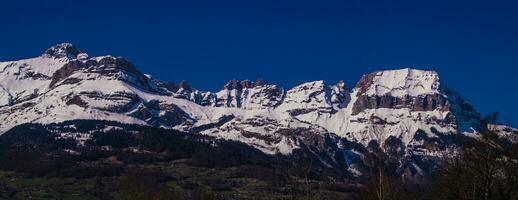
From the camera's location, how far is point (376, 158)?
5772cm

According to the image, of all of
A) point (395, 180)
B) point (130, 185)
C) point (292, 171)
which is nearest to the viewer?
point (292, 171)

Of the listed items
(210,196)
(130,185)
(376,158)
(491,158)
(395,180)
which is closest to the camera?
(491,158)

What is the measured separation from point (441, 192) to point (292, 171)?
11.6 meters

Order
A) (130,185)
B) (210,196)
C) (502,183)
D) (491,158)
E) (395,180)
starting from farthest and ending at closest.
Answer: (210,196) → (130,185) → (395,180) → (502,183) → (491,158)

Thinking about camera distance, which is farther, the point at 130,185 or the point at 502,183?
the point at 130,185

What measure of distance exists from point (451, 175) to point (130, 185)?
178ft

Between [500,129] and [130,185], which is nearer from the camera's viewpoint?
[500,129]

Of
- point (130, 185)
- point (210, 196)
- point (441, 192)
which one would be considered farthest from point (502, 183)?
point (210, 196)

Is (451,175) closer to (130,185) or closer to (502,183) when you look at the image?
(502,183)

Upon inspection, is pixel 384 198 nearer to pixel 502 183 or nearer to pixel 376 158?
pixel 376 158

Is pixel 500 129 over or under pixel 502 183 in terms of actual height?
over

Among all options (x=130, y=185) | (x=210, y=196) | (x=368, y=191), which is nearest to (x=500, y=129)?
(x=368, y=191)

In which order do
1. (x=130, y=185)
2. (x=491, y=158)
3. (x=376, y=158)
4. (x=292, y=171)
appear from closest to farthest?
(x=491, y=158)
(x=376, y=158)
(x=292, y=171)
(x=130, y=185)

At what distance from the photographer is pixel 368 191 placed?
2884 inches
